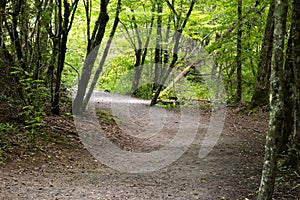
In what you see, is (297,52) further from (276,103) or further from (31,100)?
(31,100)

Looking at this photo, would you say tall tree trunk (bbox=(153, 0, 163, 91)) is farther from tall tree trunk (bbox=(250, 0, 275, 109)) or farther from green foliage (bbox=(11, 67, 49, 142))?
green foliage (bbox=(11, 67, 49, 142))

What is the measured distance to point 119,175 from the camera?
6.39 metres

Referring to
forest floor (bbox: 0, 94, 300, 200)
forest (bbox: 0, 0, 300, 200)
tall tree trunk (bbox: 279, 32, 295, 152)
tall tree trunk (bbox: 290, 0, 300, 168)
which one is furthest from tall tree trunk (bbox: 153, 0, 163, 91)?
tall tree trunk (bbox: 290, 0, 300, 168)

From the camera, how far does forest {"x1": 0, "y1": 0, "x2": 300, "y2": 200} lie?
16.9ft

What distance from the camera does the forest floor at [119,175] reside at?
5086mm

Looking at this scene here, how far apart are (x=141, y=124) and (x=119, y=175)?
19.5 feet

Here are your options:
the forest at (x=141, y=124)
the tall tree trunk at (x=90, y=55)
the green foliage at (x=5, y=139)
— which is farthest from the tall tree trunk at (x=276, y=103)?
the tall tree trunk at (x=90, y=55)

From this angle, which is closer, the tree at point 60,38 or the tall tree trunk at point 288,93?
the tall tree trunk at point 288,93

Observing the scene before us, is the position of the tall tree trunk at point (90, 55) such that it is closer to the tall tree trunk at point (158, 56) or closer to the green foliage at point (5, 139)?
the green foliage at point (5, 139)

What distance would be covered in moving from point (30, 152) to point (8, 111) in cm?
207

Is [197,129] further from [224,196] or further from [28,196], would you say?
[28,196]

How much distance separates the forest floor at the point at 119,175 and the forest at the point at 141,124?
20 millimetres

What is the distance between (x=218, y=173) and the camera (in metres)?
6.38

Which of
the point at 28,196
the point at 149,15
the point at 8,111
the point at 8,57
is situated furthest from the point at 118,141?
the point at 149,15
